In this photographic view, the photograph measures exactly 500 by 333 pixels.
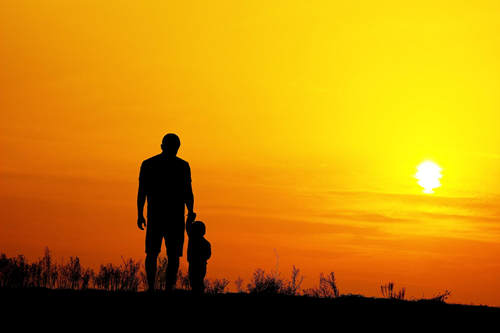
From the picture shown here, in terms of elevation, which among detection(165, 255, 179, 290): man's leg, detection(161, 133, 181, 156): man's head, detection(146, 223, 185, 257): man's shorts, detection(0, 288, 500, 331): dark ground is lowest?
detection(0, 288, 500, 331): dark ground

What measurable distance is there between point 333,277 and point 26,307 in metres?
8.21

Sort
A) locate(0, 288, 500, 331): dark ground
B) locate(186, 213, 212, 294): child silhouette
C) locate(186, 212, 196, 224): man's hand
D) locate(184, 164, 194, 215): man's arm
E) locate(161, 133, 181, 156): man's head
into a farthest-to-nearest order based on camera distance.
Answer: locate(186, 213, 212, 294): child silhouette
locate(186, 212, 196, 224): man's hand
locate(184, 164, 194, 215): man's arm
locate(161, 133, 181, 156): man's head
locate(0, 288, 500, 331): dark ground

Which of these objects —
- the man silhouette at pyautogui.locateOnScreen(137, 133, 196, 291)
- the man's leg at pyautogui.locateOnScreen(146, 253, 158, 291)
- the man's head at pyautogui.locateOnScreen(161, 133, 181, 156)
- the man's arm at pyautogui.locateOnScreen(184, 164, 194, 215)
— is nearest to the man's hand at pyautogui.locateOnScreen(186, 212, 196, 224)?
the man's arm at pyautogui.locateOnScreen(184, 164, 194, 215)

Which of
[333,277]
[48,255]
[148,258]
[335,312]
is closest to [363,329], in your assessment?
[335,312]

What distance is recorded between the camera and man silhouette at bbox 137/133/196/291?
15.5m

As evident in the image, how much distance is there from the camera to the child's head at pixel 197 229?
53.4 ft

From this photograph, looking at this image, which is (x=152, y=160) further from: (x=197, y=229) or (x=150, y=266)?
(x=150, y=266)

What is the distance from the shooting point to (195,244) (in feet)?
53.3

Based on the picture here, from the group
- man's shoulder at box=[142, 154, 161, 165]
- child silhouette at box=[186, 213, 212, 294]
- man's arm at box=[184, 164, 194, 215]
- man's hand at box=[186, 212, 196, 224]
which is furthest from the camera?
child silhouette at box=[186, 213, 212, 294]

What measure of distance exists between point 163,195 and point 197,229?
115cm

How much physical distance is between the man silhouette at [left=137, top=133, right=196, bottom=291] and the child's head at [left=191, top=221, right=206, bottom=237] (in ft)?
1.95

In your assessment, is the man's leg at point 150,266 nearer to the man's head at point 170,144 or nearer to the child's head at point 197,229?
the child's head at point 197,229

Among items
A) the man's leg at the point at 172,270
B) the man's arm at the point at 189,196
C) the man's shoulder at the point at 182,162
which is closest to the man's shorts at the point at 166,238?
the man's leg at the point at 172,270

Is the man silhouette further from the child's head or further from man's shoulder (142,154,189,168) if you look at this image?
the child's head
